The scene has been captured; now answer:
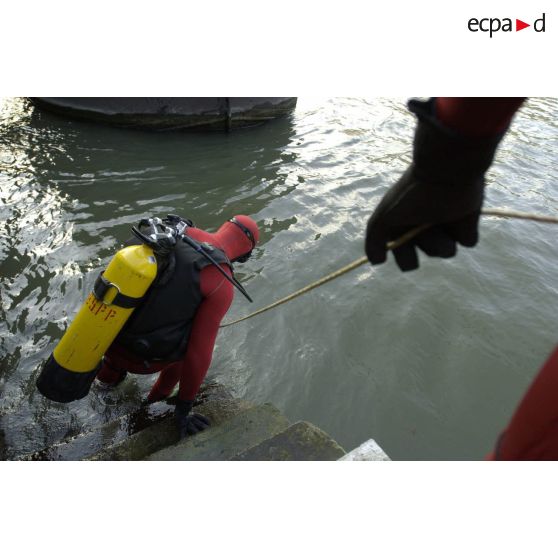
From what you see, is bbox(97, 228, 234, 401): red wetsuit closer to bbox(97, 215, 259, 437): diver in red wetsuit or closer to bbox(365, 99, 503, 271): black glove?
bbox(97, 215, 259, 437): diver in red wetsuit

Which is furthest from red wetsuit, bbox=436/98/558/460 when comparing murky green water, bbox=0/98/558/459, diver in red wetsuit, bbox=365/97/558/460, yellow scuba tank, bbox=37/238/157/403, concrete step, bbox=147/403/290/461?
murky green water, bbox=0/98/558/459

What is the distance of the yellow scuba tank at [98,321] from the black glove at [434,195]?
1.51m

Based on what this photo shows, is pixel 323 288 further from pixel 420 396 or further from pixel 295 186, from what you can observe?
pixel 295 186

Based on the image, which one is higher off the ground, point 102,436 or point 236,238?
point 236,238

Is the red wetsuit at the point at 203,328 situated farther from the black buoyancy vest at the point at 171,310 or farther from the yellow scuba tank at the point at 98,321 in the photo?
the yellow scuba tank at the point at 98,321

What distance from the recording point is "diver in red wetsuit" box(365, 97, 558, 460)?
1.34 m

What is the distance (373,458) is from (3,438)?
3.11 metres

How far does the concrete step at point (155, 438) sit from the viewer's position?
2.99m

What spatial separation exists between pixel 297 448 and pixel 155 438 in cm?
124

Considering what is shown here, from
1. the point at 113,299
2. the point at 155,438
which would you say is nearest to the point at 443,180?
the point at 113,299

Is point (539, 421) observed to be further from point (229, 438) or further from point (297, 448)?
point (229, 438)

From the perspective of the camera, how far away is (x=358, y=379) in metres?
4.62

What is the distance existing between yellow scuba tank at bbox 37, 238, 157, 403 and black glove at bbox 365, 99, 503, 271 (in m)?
1.51

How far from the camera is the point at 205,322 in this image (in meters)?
2.98
